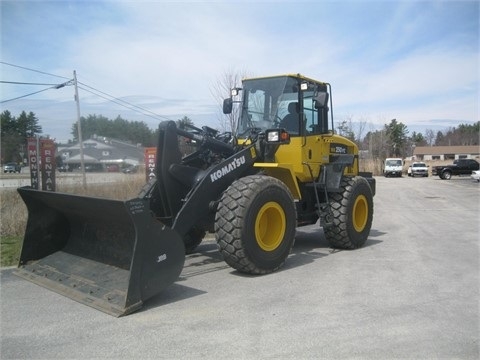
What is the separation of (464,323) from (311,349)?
1748mm

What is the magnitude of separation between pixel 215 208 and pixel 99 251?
1.63 meters

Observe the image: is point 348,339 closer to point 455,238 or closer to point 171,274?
point 171,274

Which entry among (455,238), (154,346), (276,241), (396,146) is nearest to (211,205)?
(276,241)

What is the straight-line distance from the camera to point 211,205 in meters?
6.12

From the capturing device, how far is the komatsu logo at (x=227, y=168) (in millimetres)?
6116

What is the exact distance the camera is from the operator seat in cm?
766

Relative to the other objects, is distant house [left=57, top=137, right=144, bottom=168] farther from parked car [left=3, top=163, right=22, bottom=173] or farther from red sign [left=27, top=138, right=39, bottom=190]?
red sign [left=27, top=138, right=39, bottom=190]

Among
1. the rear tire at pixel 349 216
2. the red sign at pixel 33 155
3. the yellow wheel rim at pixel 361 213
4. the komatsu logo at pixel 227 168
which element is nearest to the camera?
the komatsu logo at pixel 227 168

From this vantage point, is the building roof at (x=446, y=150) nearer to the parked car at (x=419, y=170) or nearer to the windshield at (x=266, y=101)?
the parked car at (x=419, y=170)

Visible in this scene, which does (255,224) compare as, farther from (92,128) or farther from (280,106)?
(92,128)

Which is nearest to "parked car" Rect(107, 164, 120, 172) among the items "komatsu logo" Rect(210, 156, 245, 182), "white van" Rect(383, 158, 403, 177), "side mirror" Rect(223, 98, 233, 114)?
"side mirror" Rect(223, 98, 233, 114)

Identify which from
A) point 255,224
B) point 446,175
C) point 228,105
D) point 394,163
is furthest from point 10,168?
point 446,175

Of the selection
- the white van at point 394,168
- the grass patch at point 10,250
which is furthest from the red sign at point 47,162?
the white van at point 394,168

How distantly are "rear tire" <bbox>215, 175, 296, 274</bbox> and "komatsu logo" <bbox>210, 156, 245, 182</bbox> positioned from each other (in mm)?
249
